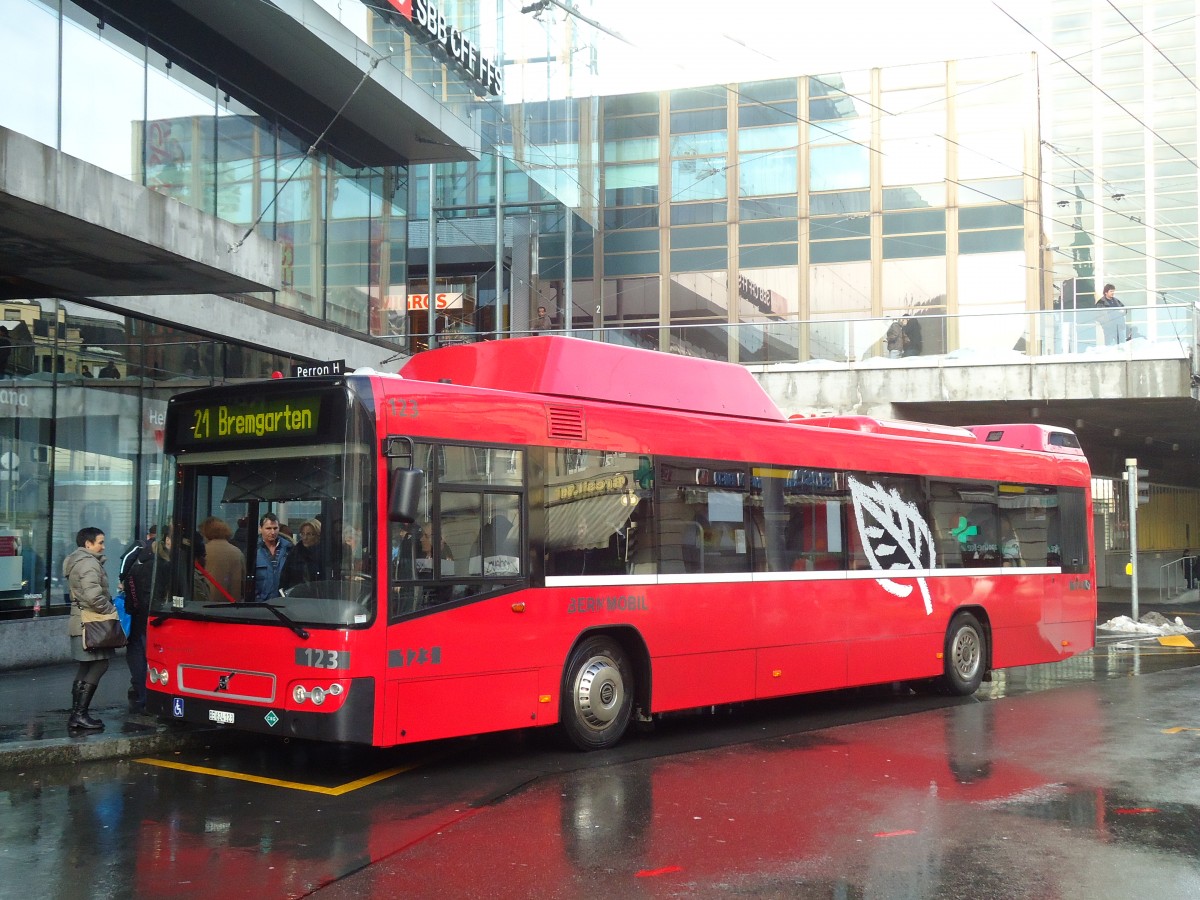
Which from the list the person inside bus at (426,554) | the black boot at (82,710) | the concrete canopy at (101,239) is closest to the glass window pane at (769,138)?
the concrete canopy at (101,239)

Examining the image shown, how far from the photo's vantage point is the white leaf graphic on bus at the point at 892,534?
1311 centimetres

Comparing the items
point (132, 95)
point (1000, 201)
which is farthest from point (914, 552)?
point (1000, 201)

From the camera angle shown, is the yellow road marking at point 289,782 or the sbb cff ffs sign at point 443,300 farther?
the sbb cff ffs sign at point 443,300

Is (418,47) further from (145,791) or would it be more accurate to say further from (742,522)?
(145,791)

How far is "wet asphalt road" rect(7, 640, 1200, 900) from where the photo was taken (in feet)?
20.8

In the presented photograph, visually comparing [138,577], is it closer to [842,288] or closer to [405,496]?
[405,496]

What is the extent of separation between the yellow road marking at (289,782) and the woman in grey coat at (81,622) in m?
0.82

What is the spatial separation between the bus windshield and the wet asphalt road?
126cm

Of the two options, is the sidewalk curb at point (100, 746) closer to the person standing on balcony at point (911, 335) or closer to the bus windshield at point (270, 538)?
the bus windshield at point (270, 538)

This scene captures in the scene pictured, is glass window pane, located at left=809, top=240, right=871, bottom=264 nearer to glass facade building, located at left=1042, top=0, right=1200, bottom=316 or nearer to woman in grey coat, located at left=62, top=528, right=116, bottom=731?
woman in grey coat, located at left=62, top=528, right=116, bottom=731

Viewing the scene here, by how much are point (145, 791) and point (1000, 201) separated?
35563 millimetres

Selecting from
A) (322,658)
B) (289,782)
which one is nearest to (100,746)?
(289,782)

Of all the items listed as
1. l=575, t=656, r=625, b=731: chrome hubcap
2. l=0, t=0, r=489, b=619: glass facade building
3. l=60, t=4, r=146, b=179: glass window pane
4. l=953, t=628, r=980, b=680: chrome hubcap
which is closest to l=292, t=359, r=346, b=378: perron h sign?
l=575, t=656, r=625, b=731: chrome hubcap

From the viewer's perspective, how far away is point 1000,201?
39.0 m
